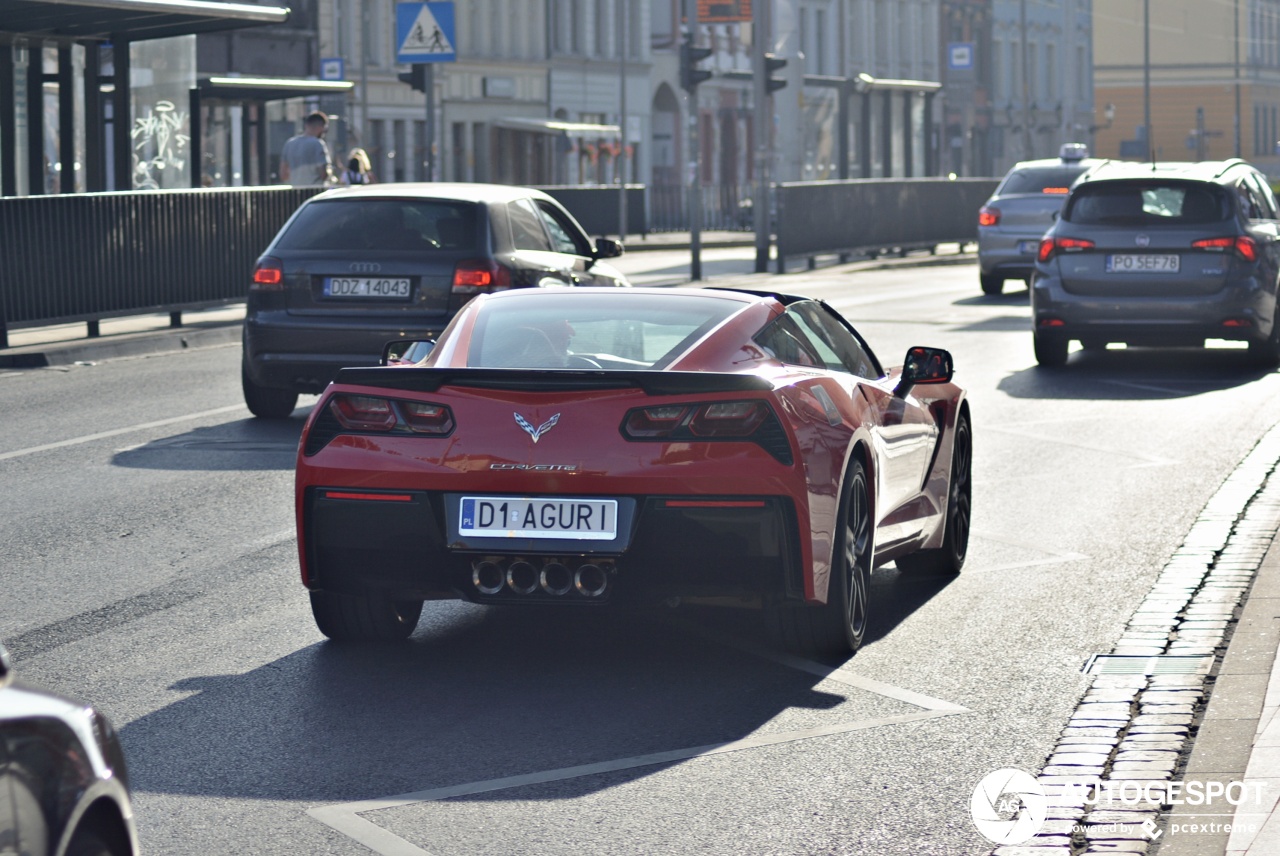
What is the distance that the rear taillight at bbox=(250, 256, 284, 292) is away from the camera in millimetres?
14500

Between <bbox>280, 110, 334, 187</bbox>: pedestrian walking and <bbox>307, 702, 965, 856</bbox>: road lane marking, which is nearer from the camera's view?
<bbox>307, 702, 965, 856</bbox>: road lane marking

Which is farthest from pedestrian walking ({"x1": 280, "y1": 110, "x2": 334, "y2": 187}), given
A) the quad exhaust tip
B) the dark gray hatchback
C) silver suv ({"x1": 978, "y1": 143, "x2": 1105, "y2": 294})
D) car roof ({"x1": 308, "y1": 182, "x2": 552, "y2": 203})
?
the quad exhaust tip

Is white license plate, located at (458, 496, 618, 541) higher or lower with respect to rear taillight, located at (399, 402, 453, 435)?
lower

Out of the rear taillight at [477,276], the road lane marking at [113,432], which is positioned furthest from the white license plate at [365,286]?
the road lane marking at [113,432]

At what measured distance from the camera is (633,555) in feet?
22.2

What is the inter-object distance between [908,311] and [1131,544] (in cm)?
1624

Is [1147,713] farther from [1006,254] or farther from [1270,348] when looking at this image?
[1006,254]

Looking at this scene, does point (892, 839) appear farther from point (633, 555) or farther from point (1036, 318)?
point (1036, 318)

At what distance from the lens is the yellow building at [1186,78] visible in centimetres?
11131

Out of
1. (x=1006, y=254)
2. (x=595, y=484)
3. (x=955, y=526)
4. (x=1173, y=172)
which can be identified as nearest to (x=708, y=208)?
(x=1006, y=254)

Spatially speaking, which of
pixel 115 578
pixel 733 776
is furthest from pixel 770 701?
pixel 115 578

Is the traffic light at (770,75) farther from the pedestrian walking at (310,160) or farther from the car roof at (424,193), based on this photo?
the car roof at (424,193)

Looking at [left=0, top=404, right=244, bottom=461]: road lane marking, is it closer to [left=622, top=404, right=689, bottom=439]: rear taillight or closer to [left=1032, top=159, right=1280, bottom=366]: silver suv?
[left=1032, top=159, right=1280, bottom=366]: silver suv

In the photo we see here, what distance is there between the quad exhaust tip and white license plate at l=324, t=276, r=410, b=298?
772cm
